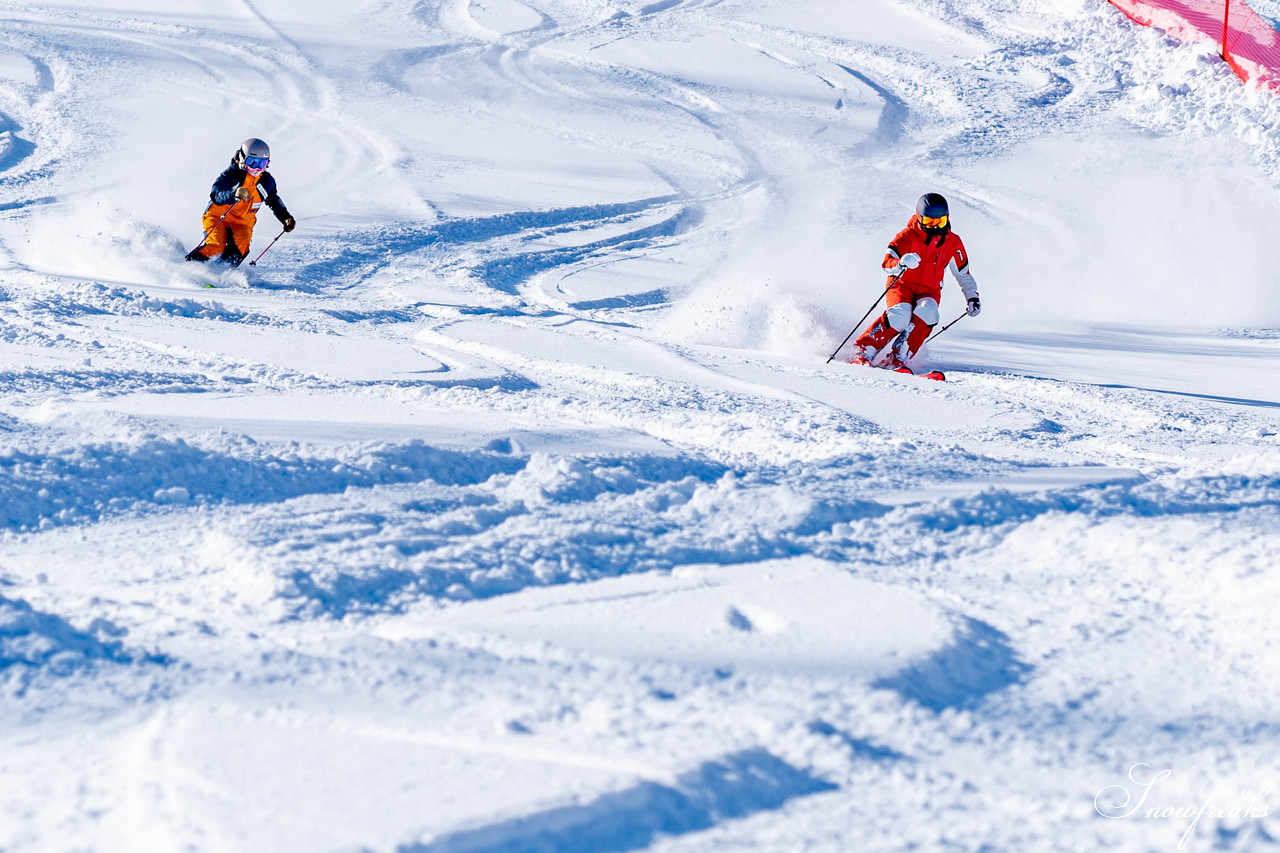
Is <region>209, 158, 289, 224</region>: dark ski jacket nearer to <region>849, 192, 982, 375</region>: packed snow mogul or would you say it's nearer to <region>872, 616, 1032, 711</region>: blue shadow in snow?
<region>849, 192, 982, 375</region>: packed snow mogul

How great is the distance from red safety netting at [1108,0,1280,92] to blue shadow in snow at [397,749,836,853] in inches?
564

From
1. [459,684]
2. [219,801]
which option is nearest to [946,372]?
[459,684]

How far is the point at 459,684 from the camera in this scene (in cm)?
229

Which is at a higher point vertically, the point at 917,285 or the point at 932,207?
the point at 932,207

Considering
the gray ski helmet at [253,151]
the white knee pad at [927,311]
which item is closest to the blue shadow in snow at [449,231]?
the gray ski helmet at [253,151]

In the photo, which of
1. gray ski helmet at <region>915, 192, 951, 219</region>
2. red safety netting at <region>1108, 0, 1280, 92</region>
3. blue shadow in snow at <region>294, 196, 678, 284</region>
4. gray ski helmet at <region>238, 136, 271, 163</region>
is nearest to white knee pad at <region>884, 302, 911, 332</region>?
gray ski helmet at <region>915, 192, 951, 219</region>

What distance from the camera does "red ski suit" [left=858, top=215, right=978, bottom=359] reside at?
22.7 feet

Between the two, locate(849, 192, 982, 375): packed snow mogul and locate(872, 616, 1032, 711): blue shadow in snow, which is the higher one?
locate(849, 192, 982, 375): packed snow mogul

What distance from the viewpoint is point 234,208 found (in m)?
8.48

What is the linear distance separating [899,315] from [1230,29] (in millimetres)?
10412

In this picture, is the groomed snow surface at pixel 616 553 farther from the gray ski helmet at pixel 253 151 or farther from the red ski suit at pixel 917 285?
the gray ski helmet at pixel 253 151

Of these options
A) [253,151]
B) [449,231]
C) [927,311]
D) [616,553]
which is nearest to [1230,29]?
[927,311]

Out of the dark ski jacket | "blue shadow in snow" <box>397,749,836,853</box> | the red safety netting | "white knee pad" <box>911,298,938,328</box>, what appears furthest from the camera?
the red safety netting

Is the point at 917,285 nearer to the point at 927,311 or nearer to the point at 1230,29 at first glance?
the point at 927,311
